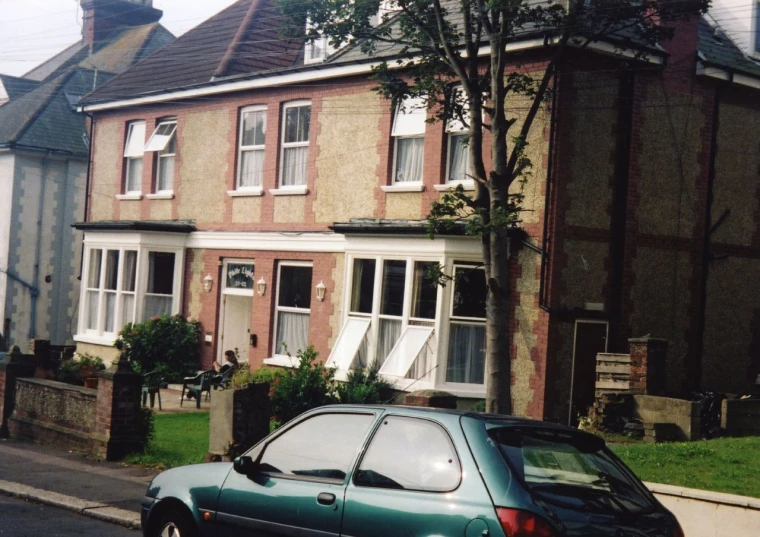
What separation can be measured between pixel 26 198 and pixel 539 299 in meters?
19.9

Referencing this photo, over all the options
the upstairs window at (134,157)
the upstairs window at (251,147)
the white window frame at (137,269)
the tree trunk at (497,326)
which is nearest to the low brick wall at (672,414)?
the tree trunk at (497,326)

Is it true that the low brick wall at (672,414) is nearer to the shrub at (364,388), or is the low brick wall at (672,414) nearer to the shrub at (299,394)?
the shrub at (364,388)

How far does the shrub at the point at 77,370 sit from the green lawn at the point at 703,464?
11686 millimetres

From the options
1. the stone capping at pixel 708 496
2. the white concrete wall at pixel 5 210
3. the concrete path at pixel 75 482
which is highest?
the white concrete wall at pixel 5 210

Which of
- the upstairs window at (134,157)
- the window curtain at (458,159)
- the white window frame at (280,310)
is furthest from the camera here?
the upstairs window at (134,157)

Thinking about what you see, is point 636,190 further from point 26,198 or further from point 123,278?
point 26,198

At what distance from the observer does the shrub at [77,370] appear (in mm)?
20797

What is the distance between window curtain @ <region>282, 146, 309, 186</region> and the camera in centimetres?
2191

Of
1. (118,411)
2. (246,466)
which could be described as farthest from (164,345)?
(246,466)

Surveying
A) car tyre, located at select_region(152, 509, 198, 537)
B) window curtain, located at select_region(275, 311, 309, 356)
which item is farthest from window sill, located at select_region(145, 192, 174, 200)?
car tyre, located at select_region(152, 509, 198, 537)

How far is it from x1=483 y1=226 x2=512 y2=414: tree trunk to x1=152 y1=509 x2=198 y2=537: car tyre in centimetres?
693

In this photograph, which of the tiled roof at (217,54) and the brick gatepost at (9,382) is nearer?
the brick gatepost at (9,382)

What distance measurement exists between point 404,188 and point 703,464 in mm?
9174

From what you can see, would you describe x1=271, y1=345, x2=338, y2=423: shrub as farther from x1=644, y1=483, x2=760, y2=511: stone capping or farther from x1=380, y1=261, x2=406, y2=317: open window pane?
x1=644, y1=483, x2=760, y2=511: stone capping
